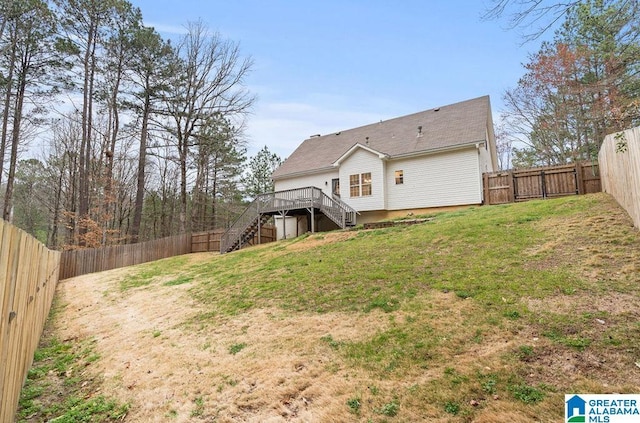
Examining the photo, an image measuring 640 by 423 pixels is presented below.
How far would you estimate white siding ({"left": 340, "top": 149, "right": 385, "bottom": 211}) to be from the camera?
17.7 m

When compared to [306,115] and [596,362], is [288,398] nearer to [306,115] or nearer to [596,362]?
[596,362]

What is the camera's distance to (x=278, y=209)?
18.0 meters

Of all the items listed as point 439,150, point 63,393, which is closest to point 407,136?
point 439,150

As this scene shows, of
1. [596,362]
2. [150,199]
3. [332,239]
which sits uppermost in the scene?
[150,199]

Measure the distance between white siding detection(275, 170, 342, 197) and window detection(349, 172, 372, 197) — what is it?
149 cm

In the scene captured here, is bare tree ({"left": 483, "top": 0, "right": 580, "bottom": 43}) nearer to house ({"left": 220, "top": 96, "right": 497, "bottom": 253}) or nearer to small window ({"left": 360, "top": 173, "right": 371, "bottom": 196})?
house ({"left": 220, "top": 96, "right": 497, "bottom": 253})

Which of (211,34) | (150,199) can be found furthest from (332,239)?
(150,199)

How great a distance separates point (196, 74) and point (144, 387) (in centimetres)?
2386

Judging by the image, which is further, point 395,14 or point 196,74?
point 196,74

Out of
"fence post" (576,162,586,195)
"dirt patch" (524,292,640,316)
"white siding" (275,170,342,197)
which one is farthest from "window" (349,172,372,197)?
"dirt patch" (524,292,640,316)

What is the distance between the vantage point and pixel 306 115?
27.9m

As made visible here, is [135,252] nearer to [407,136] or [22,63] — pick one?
[22,63]

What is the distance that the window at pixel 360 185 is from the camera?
18.1 m

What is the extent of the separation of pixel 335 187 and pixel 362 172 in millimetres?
2132
